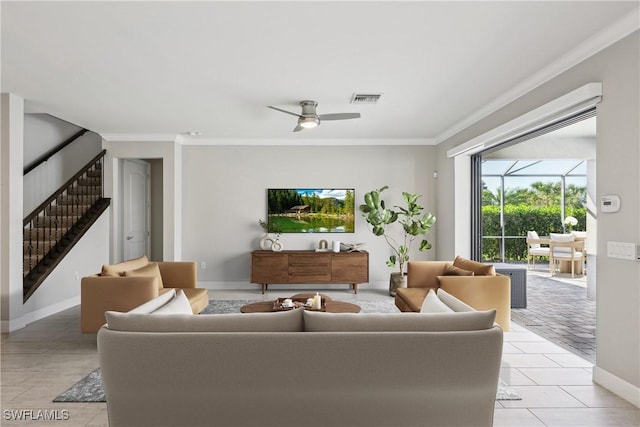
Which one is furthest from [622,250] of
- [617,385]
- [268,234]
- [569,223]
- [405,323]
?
[569,223]

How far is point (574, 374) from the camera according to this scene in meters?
3.36

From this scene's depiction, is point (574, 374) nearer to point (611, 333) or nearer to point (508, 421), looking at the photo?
point (611, 333)

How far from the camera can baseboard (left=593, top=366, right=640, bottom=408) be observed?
2791 mm

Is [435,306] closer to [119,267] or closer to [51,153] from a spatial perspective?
[119,267]

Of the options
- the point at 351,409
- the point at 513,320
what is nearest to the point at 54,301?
the point at 351,409

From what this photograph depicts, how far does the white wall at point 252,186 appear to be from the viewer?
716 cm

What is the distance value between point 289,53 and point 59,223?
5039 millimetres

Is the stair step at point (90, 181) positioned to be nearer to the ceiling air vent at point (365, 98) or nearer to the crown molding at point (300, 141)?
the crown molding at point (300, 141)

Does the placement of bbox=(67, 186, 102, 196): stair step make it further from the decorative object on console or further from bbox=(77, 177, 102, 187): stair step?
the decorative object on console

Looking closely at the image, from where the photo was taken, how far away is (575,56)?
3.34 m

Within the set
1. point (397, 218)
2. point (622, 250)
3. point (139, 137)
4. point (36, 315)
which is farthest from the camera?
point (397, 218)

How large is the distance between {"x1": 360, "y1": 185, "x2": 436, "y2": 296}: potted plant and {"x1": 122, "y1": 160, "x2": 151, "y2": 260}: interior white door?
4.19m

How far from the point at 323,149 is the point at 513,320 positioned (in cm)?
410

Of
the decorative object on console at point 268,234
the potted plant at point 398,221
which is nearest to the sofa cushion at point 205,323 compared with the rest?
the potted plant at point 398,221
